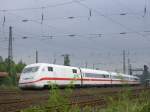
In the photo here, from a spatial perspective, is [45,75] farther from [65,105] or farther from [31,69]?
[65,105]

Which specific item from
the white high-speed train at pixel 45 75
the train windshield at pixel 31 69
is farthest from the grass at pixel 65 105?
the train windshield at pixel 31 69

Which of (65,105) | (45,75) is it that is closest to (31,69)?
(45,75)

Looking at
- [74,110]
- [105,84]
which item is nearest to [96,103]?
[74,110]

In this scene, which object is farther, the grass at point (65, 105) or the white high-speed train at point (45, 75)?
the white high-speed train at point (45, 75)

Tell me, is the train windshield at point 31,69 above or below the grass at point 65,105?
above

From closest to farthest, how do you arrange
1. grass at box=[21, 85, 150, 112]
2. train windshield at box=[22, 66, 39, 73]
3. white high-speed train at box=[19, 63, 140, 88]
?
grass at box=[21, 85, 150, 112]
white high-speed train at box=[19, 63, 140, 88]
train windshield at box=[22, 66, 39, 73]

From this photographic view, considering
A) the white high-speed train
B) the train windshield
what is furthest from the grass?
the train windshield

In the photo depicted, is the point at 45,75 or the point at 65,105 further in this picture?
the point at 45,75

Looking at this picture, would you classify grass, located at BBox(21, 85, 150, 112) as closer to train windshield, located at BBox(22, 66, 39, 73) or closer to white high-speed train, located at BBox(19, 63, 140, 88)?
white high-speed train, located at BBox(19, 63, 140, 88)

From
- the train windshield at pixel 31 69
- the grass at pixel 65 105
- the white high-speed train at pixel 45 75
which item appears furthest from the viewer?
the train windshield at pixel 31 69

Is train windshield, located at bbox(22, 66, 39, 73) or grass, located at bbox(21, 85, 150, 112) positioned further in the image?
train windshield, located at bbox(22, 66, 39, 73)

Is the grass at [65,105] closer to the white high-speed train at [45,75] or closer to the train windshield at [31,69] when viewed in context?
the white high-speed train at [45,75]

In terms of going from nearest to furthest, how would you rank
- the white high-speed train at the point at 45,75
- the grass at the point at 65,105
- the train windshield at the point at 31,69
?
the grass at the point at 65,105
the white high-speed train at the point at 45,75
the train windshield at the point at 31,69

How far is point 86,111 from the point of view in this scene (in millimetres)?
11961
